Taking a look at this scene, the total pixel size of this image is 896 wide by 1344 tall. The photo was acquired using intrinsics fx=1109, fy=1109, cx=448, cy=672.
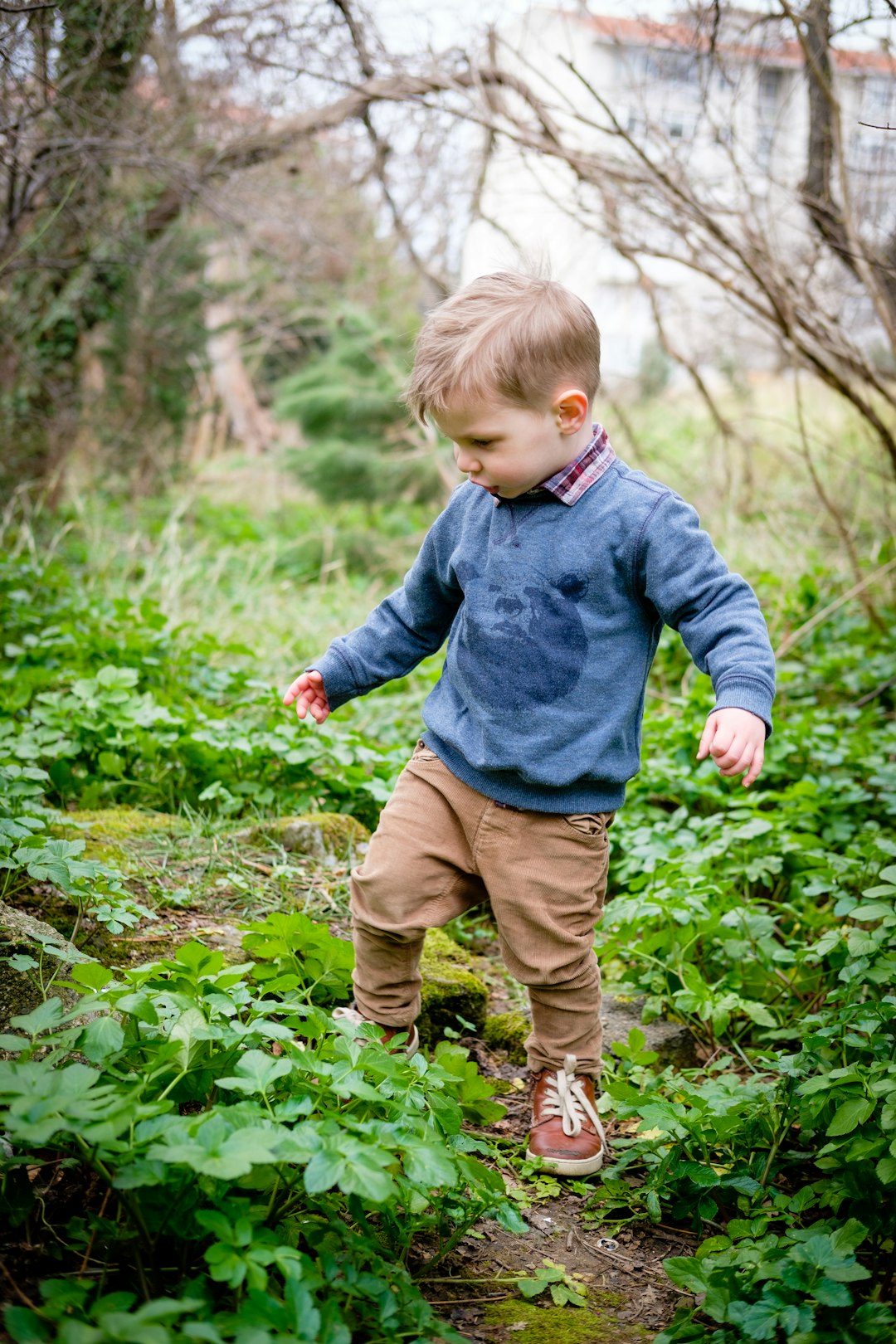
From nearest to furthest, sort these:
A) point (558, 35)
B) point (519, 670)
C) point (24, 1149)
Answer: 1. point (24, 1149)
2. point (519, 670)
3. point (558, 35)

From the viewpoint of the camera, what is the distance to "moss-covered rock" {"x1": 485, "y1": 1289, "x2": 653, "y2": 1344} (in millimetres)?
1579

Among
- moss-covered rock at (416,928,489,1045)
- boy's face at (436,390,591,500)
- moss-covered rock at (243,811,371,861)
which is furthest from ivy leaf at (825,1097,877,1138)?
moss-covered rock at (243,811,371,861)

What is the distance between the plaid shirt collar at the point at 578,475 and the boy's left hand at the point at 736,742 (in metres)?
0.50

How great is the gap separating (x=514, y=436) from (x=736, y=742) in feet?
2.15

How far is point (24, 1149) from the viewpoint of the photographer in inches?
61.4

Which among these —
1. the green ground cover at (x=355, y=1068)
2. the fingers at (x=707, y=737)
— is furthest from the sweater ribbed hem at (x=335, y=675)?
the fingers at (x=707, y=737)

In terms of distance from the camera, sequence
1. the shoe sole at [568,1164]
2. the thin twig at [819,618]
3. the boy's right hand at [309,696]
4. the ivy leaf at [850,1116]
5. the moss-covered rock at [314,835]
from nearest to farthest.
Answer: the ivy leaf at [850,1116], the shoe sole at [568,1164], the boy's right hand at [309,696], the moss-covered rock at [314,835], the thin twig at [819,618]

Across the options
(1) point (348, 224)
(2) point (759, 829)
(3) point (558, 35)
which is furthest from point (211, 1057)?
(1) point (348, 224)

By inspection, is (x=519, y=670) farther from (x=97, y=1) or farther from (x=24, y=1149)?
(x=97, y=1)

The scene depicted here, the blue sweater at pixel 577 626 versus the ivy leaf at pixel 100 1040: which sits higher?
the blue sweater at pixel 577 626

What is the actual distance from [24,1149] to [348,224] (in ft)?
29.2

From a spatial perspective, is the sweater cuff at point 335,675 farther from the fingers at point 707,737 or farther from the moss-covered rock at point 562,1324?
the moss-covered rock at point 562,1324

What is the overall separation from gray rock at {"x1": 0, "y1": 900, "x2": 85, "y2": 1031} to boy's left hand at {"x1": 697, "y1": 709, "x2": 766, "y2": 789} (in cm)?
109

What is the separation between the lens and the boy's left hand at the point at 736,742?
1.79 m
